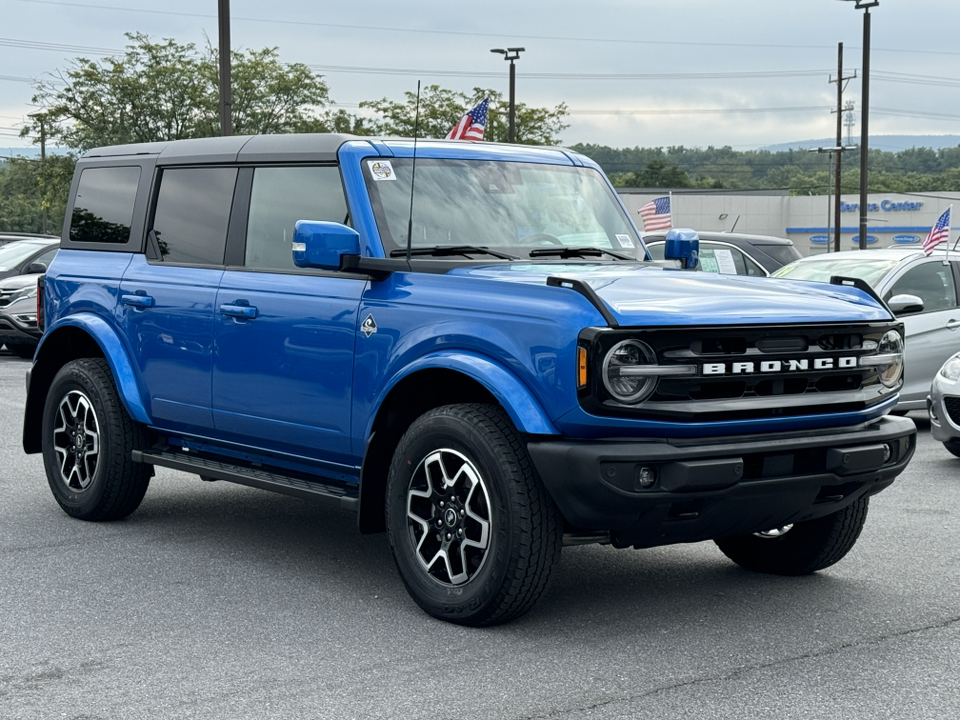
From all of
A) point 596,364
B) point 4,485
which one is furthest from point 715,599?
point 4,485

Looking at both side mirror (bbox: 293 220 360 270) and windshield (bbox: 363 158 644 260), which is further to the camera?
windshield (bbox: 363 158 644 260)

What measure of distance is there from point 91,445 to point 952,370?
21.0ft

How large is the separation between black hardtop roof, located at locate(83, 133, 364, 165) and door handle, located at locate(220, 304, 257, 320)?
2.52 ft

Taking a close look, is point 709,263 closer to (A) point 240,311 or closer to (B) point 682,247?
(B) point 682,247

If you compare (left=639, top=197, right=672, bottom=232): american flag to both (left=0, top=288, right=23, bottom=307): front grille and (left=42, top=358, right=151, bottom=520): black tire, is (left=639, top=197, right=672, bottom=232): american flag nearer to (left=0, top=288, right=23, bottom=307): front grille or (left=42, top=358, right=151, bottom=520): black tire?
(left=0, top=288, right=23, bottom=307): front grille

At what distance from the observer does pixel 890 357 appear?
557 centimetres

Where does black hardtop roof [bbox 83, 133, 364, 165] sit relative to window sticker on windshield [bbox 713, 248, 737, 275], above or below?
above

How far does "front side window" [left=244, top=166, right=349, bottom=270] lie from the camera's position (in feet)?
20.5

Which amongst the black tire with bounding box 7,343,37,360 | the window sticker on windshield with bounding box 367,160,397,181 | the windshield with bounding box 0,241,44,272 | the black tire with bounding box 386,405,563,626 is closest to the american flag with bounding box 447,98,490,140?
the window sticker on windshield with bounding box 367,160,397,181

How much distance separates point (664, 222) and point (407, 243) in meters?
18.9

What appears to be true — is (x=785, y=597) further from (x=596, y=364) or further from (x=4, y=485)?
(x=4, y=485)

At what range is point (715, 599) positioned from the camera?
A: 5.79m

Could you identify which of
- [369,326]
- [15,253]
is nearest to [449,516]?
[369,326]

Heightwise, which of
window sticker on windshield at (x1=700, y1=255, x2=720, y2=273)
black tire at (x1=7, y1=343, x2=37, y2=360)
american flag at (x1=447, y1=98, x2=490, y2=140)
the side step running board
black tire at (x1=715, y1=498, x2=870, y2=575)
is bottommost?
black tire at (x1=7, y1=343, x2=37, y2=360)
